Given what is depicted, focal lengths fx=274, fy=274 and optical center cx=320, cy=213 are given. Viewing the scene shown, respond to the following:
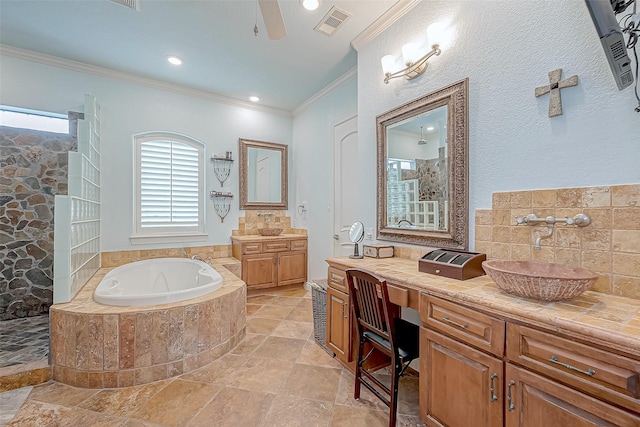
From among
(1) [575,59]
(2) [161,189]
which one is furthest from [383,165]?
(2) [161,189]

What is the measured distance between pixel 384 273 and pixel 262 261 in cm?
257

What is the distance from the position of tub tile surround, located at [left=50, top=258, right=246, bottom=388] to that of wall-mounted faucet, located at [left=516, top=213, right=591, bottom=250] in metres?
2.35

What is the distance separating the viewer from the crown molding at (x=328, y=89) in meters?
3.44

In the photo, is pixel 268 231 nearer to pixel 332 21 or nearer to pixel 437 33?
pixel 332 21

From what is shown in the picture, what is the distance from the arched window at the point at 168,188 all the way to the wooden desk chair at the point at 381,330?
3122 mm

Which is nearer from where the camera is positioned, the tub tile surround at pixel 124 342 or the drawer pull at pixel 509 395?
the drawer pull at pixel 509 395

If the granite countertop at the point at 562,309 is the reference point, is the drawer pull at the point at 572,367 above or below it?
below

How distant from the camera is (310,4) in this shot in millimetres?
2260

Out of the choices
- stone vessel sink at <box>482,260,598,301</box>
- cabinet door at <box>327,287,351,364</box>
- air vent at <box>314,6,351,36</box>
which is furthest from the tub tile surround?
air vent at <box>314,6,351,36</box>

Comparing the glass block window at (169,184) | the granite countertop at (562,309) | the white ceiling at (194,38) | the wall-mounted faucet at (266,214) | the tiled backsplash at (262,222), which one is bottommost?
the granite countertop at (562,309)

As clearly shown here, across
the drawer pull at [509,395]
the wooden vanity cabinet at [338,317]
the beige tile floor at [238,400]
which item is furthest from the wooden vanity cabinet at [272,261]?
the drawer pull at [509,395]

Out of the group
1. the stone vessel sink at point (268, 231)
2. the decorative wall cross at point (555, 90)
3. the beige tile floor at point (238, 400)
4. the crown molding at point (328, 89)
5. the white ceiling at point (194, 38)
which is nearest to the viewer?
the decorative wall cross at point (555, 90)

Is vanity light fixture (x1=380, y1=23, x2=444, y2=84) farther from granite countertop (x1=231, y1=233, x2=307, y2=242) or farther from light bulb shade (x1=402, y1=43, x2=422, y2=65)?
granite countertop (x1=231, y1=233, x2=307, y2=242)

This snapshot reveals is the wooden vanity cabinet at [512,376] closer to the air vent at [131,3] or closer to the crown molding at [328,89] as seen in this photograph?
the crown molding at [328,89]
